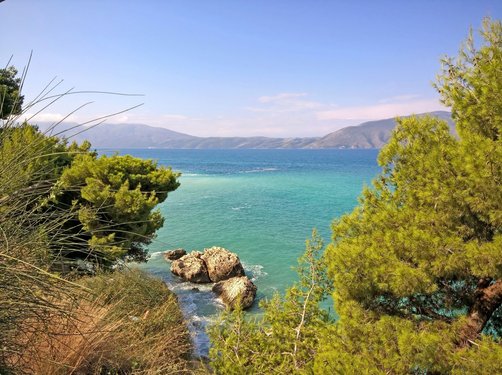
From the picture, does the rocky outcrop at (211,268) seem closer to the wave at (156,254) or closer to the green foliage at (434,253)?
the wave at (156,254)

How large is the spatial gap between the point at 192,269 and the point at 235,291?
4.16m

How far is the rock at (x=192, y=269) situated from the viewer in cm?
2055

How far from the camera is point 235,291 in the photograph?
17656mm

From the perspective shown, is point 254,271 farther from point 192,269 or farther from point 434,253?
point 434,253

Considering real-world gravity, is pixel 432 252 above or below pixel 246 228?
above

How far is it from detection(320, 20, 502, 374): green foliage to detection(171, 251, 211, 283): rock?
52.1 ft

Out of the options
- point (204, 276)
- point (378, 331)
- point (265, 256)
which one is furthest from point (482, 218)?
point (265, 256)

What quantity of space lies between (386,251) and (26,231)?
4.36m

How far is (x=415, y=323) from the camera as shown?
196 inches

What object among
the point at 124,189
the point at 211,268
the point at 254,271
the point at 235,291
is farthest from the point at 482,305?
the point at 254,271

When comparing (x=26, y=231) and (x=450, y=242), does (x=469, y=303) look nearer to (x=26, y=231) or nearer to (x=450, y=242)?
(x=450, y=242)

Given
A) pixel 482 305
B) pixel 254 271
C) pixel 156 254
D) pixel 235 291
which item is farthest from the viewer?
pixel 156 254

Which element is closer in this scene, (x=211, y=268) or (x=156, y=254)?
(x=211, y=268)

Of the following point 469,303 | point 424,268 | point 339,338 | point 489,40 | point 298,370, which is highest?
point 489,40
